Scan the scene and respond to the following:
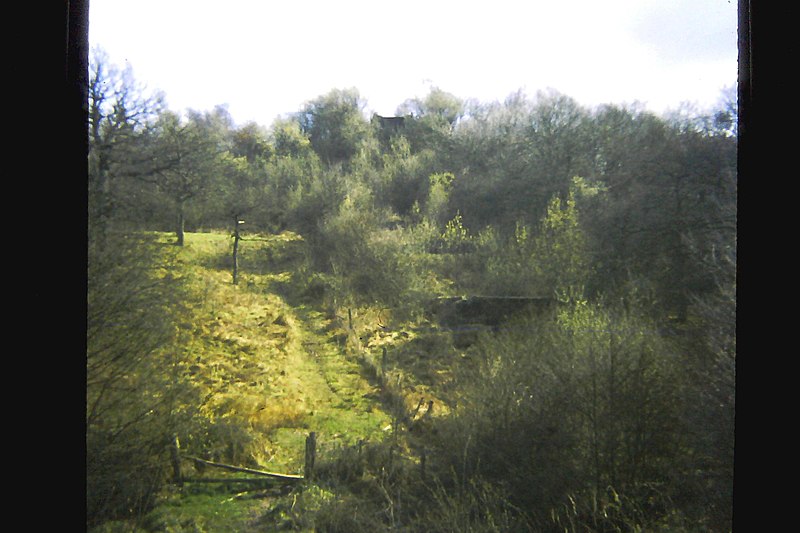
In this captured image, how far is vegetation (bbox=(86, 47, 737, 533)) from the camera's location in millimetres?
3172

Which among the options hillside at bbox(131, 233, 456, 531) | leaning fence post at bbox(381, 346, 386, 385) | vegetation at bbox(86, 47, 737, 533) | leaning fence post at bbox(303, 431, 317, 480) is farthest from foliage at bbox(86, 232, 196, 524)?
leaning fence post at bbox(381, 346, 386, 385)

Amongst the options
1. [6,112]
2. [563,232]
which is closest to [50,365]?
[6,112]

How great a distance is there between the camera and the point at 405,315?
3.95 m

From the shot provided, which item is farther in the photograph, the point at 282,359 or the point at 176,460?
the point at 282,359

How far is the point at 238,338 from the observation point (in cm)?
371

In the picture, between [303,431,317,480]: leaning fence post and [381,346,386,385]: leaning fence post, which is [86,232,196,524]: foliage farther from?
[381,346,386,385]: leaning fence post

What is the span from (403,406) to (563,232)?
1592mm

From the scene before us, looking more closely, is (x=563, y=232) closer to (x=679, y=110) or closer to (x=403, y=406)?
(x=679, y=110)

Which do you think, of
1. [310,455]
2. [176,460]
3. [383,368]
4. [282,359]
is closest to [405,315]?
[383,368]

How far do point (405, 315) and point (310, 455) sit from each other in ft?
3.56

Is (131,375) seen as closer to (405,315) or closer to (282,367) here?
(282,367)

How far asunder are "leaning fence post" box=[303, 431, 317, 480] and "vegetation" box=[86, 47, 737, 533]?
6 centimetres

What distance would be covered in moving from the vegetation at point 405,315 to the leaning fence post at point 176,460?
1 cm

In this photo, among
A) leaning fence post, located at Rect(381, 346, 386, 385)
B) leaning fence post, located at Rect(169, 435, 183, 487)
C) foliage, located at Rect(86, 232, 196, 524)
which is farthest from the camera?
leaning fence post, located at Rect(381, 346, 386, 385)
